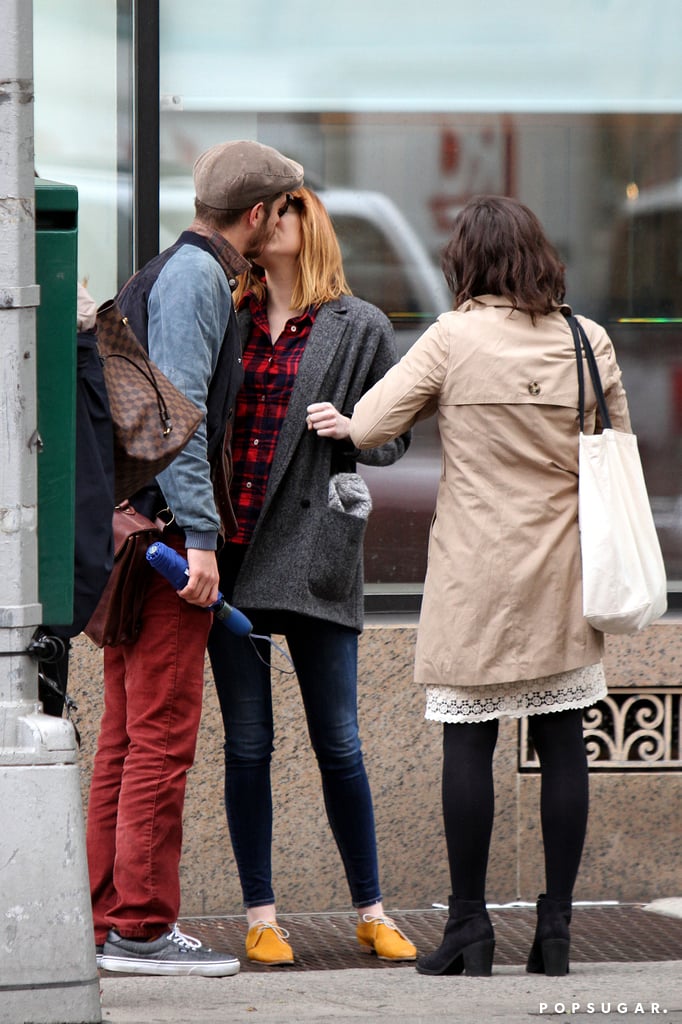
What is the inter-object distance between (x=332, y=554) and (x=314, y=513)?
0.12 metres

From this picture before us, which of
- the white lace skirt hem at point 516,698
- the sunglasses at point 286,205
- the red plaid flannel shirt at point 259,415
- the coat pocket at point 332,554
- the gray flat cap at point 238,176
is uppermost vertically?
the gray flat cap at point 238,176

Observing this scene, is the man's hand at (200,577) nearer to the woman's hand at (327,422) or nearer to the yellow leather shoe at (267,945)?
the woman's hand at (327,422)

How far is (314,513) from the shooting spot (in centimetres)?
412

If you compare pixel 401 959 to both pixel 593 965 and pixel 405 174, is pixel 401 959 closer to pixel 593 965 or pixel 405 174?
pixel 593 965

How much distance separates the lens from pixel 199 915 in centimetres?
505

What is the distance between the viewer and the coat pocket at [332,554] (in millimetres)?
4070

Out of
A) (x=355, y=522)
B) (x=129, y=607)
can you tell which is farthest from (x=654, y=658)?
(x=129, y=607)

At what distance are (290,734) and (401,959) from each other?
3.44 ft

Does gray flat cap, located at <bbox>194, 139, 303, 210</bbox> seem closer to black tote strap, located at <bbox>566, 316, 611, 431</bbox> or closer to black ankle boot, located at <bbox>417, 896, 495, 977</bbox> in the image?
black tote strap, located at <bbox>566, 316, 611, 431</bbox>

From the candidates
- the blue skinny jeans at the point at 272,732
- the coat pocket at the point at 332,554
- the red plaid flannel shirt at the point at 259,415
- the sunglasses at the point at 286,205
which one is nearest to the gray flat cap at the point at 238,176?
the sunglasses at the point at 286,205

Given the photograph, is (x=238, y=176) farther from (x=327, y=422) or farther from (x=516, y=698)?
(x=516, y=698)

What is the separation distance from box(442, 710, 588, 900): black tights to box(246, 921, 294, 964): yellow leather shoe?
55 cm

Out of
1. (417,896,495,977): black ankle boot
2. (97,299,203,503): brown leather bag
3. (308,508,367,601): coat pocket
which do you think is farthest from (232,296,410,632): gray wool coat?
(417,896,495,977): black ankle boot

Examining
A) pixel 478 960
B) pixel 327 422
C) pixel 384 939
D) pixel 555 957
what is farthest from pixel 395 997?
pixel 327 422
